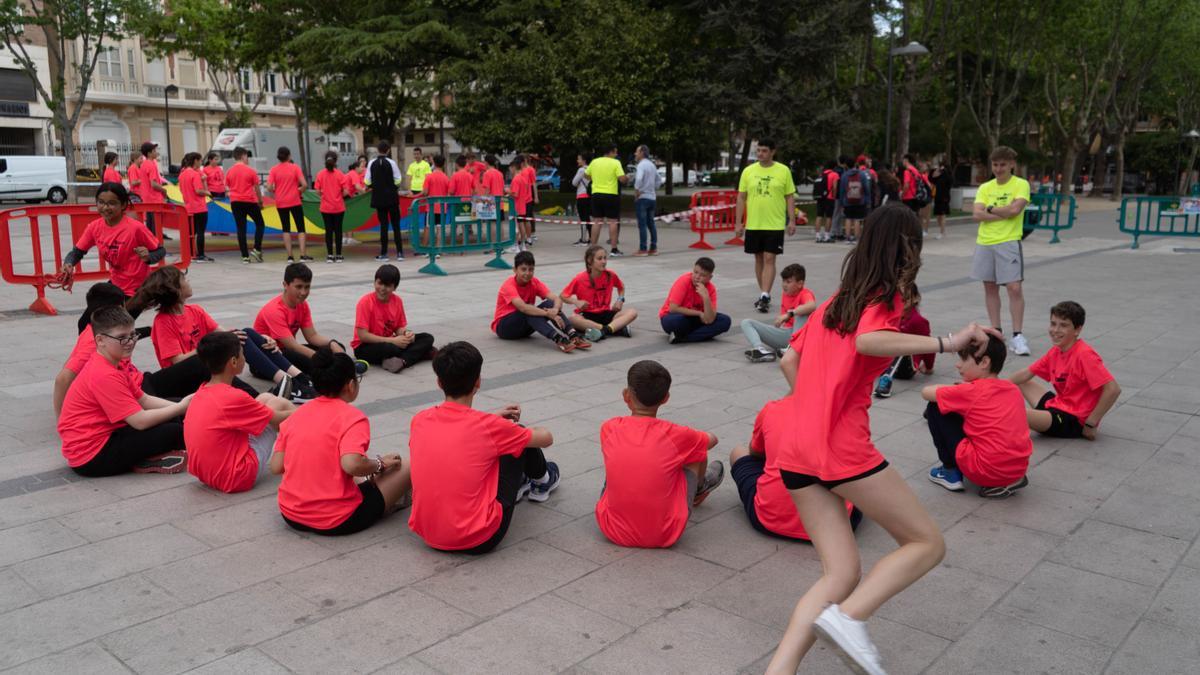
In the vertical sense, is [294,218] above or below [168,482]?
above

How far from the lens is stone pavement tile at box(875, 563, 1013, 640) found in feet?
11.8

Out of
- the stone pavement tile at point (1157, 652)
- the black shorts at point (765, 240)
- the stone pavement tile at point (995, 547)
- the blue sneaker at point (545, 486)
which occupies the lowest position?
the stone pavement tile at point (1157, 652)

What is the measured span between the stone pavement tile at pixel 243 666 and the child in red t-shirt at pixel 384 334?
4592mm

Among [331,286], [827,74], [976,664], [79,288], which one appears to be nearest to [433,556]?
[976,664]

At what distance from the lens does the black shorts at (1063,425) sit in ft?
19.3

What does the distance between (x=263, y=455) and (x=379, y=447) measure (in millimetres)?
758

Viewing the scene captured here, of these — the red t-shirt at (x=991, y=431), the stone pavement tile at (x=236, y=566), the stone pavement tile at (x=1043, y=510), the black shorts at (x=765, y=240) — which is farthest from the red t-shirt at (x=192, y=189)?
the stone pavement tile at (x=1043, y=510)

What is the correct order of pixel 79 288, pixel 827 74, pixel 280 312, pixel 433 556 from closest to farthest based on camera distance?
pixel 433 556
pixel 280 312
pixel 79 288
pixel 827 74

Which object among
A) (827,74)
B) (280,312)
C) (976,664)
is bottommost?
(976,664)

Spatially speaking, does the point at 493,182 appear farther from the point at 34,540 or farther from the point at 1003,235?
the point at 34,540

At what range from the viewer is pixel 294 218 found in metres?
15.4

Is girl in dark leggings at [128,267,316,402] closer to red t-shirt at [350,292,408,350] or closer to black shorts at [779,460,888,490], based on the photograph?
red t-shirt at [350,292,408,350]

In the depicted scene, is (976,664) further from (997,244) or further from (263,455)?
(997,244)

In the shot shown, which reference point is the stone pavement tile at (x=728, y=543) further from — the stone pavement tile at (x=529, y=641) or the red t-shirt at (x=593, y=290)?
the red t-shirt at (x=593, y=290)
